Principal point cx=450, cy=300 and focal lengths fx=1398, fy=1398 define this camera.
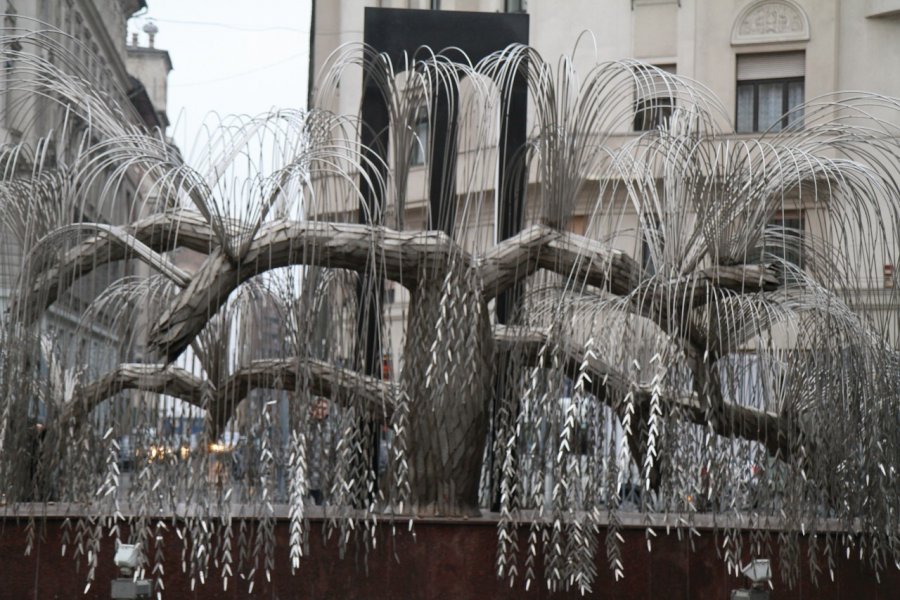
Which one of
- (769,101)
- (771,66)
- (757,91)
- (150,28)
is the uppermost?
(150,28)

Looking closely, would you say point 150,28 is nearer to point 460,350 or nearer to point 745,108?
point 745,108

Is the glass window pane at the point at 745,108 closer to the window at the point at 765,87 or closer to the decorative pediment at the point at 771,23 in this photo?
the window at the point at 765,87

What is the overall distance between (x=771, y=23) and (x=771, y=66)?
838 millimetres

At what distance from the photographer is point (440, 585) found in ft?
31.0

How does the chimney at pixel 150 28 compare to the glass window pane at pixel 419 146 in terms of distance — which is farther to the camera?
the chimney at pixel 150 28

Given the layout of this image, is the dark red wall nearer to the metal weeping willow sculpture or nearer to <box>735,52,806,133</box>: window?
the metal weeping willow sculpture

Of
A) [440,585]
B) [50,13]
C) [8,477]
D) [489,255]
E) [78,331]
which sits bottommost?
[440,585]

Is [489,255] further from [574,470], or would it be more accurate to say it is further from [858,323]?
[858,323]

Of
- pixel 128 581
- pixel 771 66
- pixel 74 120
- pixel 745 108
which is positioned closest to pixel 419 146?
pixel 74 120

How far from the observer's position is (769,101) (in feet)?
90.9

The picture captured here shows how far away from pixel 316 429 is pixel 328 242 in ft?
4.30

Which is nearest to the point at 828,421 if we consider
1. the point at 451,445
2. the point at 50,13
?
the point at 451,445

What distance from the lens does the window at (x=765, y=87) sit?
90.4 ft

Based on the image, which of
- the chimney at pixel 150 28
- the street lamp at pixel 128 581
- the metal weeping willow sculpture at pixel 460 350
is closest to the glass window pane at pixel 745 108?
the metal weeping willow sculpture at pixel 460 350
